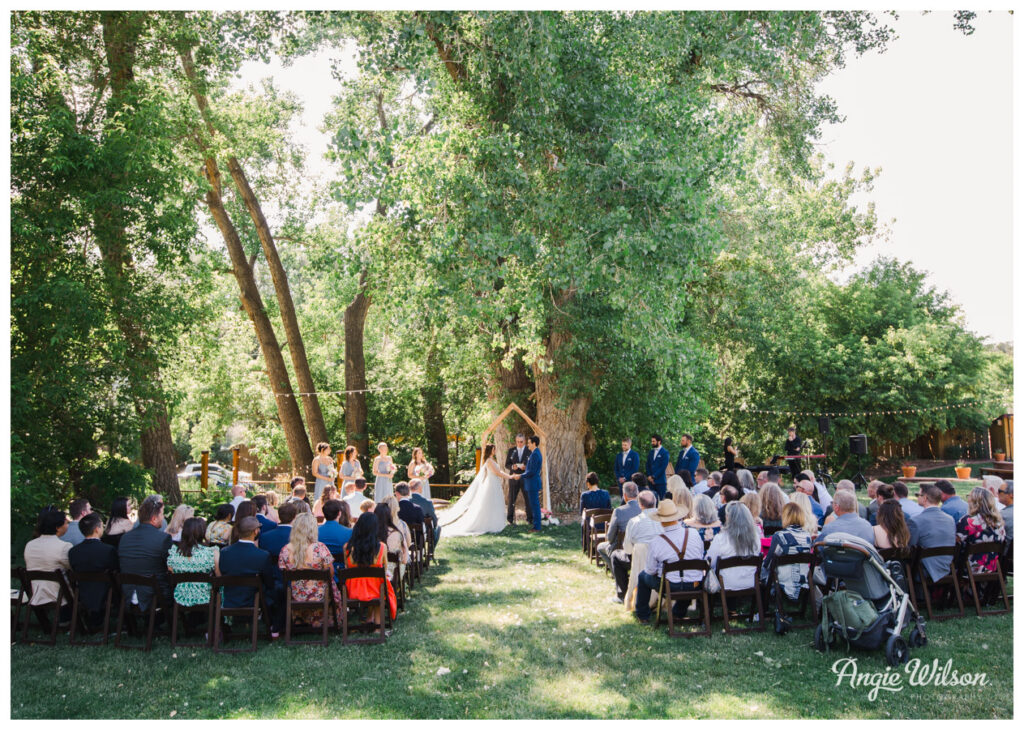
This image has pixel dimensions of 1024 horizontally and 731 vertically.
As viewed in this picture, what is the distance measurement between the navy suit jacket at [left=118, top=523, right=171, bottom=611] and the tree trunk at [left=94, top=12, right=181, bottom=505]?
3962mm

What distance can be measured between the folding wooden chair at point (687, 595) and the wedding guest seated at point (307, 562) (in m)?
2.88

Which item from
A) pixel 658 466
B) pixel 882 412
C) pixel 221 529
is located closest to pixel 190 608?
pixel 221 529

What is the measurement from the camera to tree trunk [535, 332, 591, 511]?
15.7 m

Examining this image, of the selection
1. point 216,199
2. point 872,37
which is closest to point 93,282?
point 216,199

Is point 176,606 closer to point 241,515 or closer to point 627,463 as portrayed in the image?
point 241,515

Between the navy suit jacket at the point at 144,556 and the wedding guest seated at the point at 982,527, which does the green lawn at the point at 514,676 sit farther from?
the wedding guest seated at the point at 982,527

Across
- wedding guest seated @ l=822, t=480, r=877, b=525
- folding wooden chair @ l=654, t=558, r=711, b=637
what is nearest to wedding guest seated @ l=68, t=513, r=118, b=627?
folding wooden chair @ l=654, t=558, r=711, b=637

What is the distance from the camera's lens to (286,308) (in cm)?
2098

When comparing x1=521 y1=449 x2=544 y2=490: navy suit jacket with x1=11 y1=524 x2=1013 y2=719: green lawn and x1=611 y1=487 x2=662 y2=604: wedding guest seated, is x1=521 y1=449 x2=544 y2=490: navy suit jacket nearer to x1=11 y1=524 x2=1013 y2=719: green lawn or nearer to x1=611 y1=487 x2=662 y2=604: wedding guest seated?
x1=611 y1=487 x2=662 y2=604: wedding guest seated

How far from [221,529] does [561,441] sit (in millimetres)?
9171

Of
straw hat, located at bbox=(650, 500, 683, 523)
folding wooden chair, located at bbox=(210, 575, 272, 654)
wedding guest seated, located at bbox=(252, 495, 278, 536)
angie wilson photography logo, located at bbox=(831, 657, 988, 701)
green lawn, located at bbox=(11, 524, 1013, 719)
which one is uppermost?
straw hat, located at bbox=(650, 500, 683, 523)

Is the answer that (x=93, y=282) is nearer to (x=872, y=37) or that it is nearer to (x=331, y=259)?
(x=331, y=259)

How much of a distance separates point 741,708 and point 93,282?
905cm

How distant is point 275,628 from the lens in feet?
22.3
